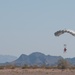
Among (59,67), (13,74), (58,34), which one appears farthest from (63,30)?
(59,67)

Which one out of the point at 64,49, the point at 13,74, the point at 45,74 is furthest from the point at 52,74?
the point at 64,49

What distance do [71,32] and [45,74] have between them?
34058 mm

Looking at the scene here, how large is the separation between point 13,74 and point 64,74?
10803 mm

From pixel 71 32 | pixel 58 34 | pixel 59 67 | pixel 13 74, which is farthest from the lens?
pixel 59 67

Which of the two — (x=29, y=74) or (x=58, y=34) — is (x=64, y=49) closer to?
(x=58, y=34)

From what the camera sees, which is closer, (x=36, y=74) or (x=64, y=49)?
(x=64, y=49)

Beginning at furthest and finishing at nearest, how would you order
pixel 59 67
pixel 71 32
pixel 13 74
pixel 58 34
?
pixel 59 67
pixel 13 74
pixel 58 34
pixel 71 32

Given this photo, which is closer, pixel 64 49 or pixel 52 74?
pixel 64 49

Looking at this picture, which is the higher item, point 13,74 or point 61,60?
point 61,60

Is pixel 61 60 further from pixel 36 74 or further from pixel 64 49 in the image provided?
pixel 64 49

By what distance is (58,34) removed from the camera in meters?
61.6

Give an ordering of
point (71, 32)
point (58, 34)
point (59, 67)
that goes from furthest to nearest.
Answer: point (59, 67) → point (58, 34) → point (71, 32)

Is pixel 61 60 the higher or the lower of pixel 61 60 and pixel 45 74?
the higher

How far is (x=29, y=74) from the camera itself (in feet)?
295
